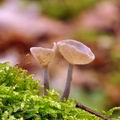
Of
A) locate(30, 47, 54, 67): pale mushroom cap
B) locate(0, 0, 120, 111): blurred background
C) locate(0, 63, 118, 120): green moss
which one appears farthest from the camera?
locate(0, 0, 120, 111): blurred background

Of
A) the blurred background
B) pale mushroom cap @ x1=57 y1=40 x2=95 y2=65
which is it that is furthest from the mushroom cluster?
the blurred background

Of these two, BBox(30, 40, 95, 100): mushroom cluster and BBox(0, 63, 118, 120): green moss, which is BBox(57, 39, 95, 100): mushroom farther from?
BBox(0, 63, 118, 120): green moss

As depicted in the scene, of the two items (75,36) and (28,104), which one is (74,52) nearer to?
(28,104)

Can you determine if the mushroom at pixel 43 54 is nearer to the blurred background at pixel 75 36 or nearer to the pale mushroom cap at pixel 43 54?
the pale mushroom cap at pixel 43 54

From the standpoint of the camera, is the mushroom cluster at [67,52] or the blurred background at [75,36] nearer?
the mushroom cluster at [67,52]

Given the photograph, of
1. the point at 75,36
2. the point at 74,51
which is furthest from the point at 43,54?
the point at 75,36

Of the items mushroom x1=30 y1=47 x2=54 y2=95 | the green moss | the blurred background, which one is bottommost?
the green moss

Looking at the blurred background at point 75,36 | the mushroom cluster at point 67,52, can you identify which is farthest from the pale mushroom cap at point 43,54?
the blurred background at point 75,36
